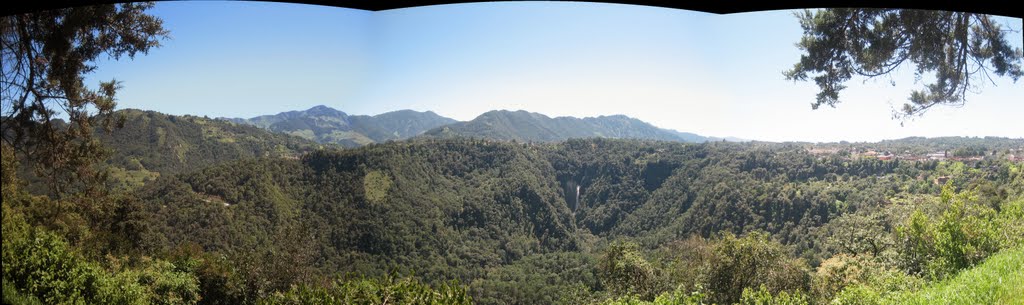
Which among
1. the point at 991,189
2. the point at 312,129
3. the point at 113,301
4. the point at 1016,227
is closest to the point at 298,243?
the point at 113,301

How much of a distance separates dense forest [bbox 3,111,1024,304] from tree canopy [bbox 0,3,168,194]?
0.28m

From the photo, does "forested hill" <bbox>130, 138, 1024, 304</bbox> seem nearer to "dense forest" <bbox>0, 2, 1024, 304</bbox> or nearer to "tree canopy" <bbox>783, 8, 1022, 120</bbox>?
"dense forest" <bbox>0, 2, 1024, 304</bbox>

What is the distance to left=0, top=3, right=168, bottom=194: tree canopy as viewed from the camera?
186cm

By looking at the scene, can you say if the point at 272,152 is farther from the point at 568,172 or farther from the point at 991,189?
the point at 991,189

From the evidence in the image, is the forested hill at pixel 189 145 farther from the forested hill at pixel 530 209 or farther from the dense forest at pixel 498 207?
the forested hill at pixel 530 209

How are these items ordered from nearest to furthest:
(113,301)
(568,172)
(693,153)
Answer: (113,301)
(693,153)
(568,172)

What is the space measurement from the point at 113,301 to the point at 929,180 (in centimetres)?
3153

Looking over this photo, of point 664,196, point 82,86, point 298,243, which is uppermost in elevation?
point 82,86

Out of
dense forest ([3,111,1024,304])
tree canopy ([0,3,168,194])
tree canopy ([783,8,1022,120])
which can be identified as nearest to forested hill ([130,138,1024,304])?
dense forest ([3,111,1024,304])

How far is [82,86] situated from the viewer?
3264 mm

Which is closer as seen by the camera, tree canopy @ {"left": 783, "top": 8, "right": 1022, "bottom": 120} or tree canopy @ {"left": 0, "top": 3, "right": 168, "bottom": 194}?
tree canopy @ {"left": 0, "top": 3, "right": 168, "bottom": 194}

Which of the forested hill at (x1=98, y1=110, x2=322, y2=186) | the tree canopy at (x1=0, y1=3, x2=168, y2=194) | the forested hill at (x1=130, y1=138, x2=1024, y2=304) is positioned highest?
the tree canopy at (x1=0, y1=3, x2=168, y2=194)

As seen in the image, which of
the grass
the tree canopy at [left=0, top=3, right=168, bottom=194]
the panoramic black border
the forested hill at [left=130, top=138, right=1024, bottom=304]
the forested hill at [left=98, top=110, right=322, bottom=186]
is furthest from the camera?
the forested hill at [left=98, top=110, right=322, bottom=186]

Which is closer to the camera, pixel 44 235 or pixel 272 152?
pixel 44 235
